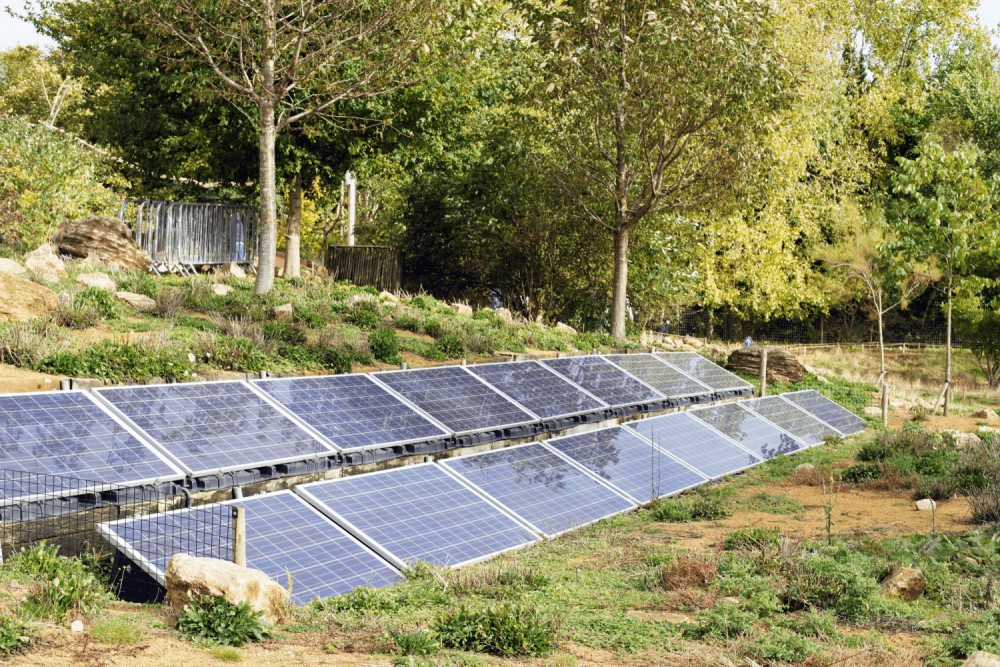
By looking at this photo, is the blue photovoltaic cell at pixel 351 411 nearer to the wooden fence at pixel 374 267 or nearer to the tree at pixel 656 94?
the tree at pixel 656 94

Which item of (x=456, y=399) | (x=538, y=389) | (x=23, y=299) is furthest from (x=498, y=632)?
(x=23, y=299)

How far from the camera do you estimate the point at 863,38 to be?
5131 cm

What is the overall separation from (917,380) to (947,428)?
16.5 meters

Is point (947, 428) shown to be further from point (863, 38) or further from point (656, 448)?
point (863, 38)

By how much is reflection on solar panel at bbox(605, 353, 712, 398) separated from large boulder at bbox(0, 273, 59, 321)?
9.39m

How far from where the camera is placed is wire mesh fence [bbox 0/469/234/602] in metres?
7.65

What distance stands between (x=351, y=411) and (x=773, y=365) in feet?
59.1

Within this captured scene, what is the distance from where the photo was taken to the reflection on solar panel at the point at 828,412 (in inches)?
783

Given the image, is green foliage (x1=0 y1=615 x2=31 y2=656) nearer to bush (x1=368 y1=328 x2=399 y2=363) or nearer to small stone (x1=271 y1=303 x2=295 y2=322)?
bush (x1=368 y1=328 x2=399 y2=363)

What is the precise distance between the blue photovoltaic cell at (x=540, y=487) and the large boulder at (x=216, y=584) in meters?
3.79

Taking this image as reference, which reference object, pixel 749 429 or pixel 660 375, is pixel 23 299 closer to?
pixel 660 375

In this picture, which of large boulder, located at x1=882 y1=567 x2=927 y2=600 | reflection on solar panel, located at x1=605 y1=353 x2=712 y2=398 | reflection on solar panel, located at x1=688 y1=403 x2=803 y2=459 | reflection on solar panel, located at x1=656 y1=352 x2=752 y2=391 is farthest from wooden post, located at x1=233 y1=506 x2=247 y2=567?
reflection on solar panel, located at x1=656 y1=352 x2=752 y2=391

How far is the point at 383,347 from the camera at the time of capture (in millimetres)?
19141

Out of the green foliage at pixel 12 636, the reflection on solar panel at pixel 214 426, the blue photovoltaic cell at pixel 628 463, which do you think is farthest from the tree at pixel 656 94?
the green foliage at pixel 12 636
